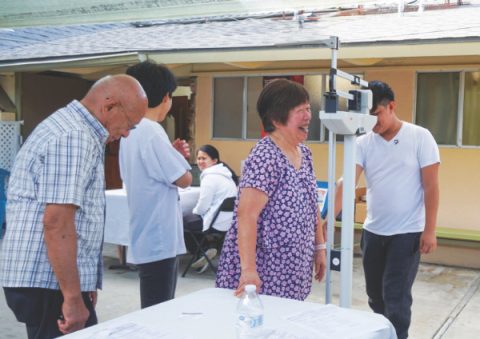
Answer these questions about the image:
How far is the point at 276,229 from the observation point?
2.79m

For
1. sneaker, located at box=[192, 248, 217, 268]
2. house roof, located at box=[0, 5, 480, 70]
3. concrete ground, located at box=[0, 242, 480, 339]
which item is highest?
house roof, located at box=[0, 5, 480, 70]

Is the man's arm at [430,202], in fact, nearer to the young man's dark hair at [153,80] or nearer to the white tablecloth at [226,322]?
the white tablecloth at [226,322]

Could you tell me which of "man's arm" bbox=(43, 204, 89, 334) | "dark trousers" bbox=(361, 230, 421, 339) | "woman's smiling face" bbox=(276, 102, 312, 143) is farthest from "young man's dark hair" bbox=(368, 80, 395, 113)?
"man's arm" bbox=(43, 204, 89, 334)

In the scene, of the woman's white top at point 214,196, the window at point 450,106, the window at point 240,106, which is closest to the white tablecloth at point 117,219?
the woman's white top at point 214,196

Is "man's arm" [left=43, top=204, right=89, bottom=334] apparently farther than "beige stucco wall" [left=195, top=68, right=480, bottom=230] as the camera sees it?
No

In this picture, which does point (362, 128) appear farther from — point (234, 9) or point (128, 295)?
point (234, 9)

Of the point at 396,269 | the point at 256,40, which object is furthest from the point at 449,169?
the point at 396,269

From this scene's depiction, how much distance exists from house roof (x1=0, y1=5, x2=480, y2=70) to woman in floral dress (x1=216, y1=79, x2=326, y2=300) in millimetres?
2357

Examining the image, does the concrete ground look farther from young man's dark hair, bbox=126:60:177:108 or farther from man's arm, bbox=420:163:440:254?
young man's dark hair, bbox=126:60:177:108

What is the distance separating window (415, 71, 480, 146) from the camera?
7844 mm

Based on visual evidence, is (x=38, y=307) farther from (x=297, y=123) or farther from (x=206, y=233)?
(x=206, y=233)

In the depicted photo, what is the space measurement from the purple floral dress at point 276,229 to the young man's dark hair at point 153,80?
2.50 ft

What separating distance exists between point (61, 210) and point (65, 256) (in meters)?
0.17

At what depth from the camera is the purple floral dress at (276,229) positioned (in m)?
2.76
